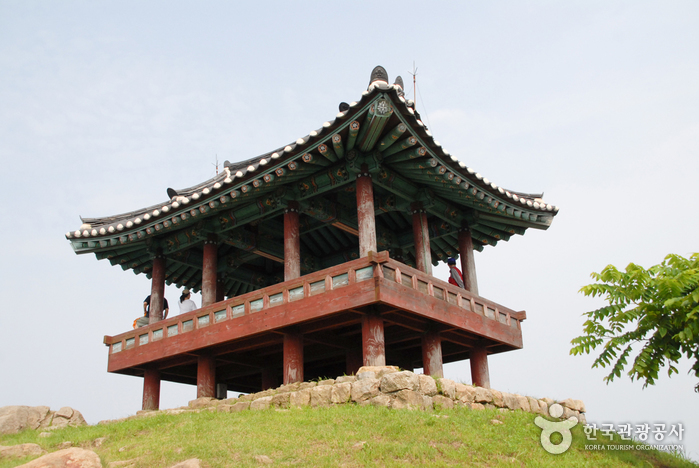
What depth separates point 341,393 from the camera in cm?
1394

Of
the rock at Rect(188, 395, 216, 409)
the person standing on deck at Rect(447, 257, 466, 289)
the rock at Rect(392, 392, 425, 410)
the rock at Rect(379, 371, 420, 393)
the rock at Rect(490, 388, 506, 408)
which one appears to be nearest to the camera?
the rock at Rect(392, 392, 425, 410)

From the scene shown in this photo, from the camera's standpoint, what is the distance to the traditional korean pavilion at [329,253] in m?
15.8

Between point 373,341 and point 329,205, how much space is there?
5577 mm

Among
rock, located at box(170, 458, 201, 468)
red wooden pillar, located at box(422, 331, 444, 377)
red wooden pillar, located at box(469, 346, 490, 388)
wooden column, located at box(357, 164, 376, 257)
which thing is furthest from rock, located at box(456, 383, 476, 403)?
rock, located at box(170, 458, 201, 468)

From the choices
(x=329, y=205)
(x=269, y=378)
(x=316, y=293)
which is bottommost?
(x=269, y=378)

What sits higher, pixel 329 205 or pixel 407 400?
pixel 329 205

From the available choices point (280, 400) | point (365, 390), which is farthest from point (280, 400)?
point (365, 390)

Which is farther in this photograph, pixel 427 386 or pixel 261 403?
pixel 261 403

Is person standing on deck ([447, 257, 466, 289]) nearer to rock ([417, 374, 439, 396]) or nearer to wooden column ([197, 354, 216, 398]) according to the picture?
rock ([417, 374, 439, 396])

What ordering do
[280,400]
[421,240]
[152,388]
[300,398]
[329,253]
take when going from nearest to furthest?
[300,398]
[280,400]
[421,240]
[152,388]
[329,253]

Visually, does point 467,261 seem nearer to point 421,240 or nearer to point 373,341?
point 421,240

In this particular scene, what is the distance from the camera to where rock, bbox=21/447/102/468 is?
1113 centimetres

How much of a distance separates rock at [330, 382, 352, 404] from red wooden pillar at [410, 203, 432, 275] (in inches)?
205

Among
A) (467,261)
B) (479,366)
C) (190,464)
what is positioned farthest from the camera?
(467,261)
